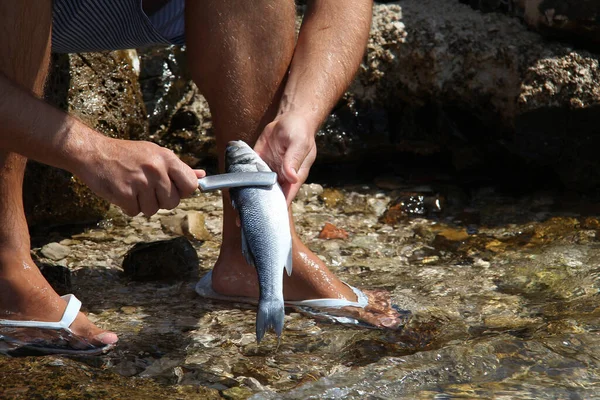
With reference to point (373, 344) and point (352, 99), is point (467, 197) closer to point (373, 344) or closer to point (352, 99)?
point (352, 99)

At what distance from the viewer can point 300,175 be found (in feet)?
11.3

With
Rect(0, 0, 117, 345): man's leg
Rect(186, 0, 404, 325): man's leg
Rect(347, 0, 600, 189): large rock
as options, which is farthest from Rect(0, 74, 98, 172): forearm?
Rect(347, 0, 600, 189): large rock

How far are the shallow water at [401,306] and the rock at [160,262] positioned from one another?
0.08 m

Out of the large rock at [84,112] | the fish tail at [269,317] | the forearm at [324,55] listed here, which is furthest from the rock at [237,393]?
the large rock at [84,112]

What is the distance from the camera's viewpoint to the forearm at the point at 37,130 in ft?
9.48

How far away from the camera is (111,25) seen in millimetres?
3736

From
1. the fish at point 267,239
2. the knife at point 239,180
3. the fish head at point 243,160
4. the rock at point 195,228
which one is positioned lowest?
the rock at point 195,228

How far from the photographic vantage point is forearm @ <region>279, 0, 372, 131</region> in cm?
358

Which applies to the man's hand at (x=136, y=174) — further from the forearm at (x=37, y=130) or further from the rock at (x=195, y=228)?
the rock at (x=195, y=228)

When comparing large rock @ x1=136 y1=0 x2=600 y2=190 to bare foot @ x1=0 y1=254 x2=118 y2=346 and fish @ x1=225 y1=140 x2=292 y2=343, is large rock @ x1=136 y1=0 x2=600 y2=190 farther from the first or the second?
fish @ x1=225 y1=140 x2=292 y2=343

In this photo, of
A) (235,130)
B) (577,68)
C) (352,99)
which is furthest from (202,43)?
(577,68)

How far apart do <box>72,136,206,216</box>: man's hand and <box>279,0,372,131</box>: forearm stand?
766 mm

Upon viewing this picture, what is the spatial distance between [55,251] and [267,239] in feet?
6.50

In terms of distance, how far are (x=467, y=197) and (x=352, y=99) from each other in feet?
3.27
